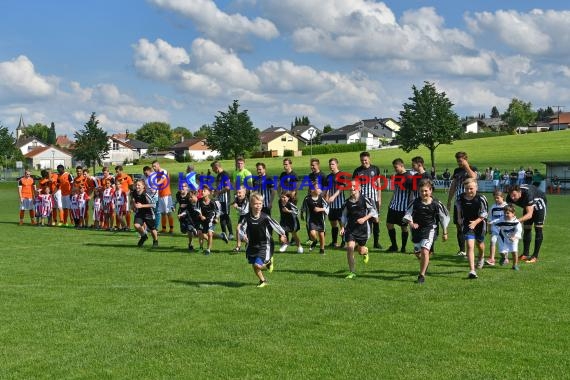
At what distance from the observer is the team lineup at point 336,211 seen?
35.9 ft

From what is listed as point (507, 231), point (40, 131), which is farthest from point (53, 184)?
point (40, 131)

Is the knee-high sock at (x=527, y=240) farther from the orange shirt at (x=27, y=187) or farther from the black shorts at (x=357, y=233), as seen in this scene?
the orange shirt at (x=27, y=187)

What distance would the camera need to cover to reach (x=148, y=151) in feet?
555

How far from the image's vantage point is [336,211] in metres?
15.8

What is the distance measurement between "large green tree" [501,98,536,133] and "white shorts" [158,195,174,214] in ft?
465

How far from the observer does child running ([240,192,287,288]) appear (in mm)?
10672

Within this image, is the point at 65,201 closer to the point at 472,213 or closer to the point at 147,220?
the point at 147,220

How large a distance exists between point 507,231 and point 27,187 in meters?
17.6

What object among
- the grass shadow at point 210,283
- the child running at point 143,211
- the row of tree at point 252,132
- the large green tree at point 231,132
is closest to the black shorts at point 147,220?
the child running at point 143,211

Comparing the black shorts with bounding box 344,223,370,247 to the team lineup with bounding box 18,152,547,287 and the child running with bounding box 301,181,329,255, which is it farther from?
the child running with bounding box 301,181,329,255

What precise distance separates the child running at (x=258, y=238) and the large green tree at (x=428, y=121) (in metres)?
57.5

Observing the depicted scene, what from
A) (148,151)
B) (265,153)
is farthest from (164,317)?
(148,151)

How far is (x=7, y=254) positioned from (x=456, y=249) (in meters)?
10.7

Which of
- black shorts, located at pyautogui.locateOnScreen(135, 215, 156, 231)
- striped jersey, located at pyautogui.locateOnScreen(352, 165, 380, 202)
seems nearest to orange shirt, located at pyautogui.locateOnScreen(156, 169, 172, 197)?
black shorts, located at pyautogui.locateOnScreen(135, 215, 156, 231)
